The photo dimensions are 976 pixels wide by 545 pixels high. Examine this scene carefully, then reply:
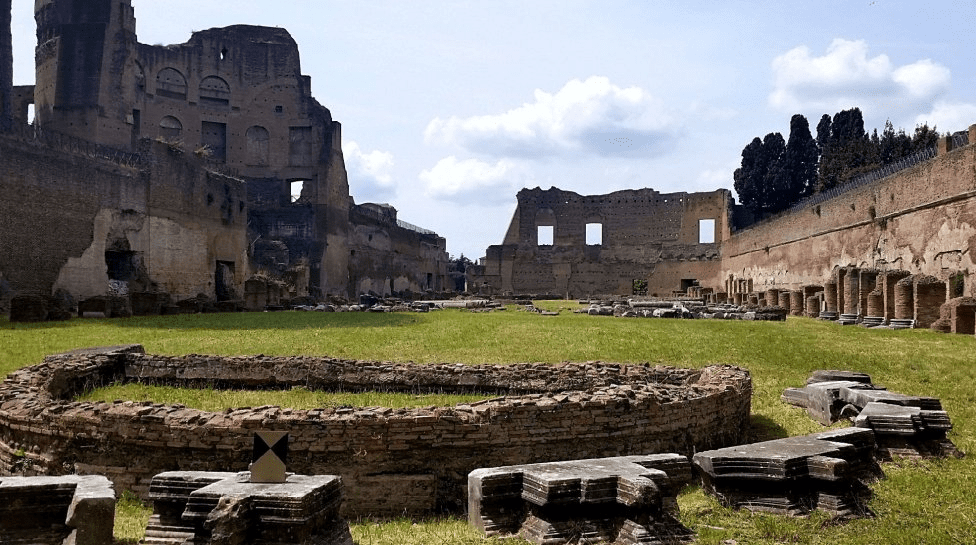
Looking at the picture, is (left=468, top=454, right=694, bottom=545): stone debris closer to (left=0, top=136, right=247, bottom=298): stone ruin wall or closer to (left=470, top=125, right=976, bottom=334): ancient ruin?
(left=470, top=125, right=976, bottom=334): ancient ruin

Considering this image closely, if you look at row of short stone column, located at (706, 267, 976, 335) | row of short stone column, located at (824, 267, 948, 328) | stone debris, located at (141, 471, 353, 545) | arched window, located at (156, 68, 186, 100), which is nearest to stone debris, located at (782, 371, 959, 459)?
stone debris, located at (141, 471, 353, 545)

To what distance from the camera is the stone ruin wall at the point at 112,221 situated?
59.1 feet

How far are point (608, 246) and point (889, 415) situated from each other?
41.2m

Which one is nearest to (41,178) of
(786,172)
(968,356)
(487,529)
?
(487,529)

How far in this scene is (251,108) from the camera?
1492 inches

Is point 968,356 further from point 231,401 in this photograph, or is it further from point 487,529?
point 231,401

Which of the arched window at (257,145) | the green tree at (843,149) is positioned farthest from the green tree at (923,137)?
the arched window at (257,145)

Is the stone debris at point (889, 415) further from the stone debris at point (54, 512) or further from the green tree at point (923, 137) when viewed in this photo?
the green tree at point (923, 137)

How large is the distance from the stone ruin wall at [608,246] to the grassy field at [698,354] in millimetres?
26846

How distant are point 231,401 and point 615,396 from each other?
12.4 ft

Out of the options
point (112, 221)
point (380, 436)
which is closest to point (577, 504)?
point (380, 436)

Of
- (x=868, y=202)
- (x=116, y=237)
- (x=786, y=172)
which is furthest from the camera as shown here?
(x=786, y=172)

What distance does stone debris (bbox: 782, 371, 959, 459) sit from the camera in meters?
5.42

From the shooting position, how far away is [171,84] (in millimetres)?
37000
